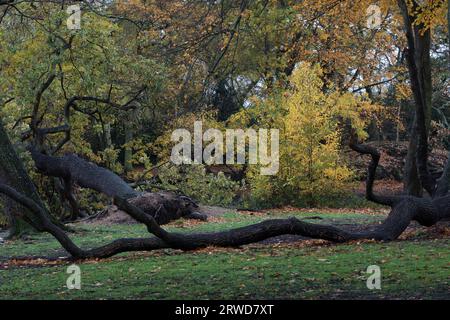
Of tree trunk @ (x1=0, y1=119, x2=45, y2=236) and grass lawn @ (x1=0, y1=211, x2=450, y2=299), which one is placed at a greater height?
tree trunk @ (x1=0, y1=119, x2=45, y2=236)

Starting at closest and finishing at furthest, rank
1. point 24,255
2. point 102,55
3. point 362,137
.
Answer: point 24,255, point 102,55, point 362,137

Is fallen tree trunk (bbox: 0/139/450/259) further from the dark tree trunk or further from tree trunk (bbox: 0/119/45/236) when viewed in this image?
tree trunk (bbox: 0/119/45/236)

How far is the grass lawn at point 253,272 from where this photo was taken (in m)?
7.80

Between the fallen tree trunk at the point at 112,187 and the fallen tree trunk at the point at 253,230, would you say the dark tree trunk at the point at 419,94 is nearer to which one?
the fallen tree trunk at the point at 253,230

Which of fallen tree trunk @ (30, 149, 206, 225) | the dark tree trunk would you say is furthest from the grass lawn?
fallen tree trunk @ (30, 149, 206, 225)

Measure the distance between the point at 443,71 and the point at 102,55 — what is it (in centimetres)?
2103

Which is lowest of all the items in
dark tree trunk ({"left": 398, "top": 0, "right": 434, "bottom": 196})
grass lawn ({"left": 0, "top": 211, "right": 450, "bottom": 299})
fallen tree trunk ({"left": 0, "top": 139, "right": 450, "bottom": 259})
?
grass lawn ({"left": 0, "top": 211, "right": 450, "bottom": 299})

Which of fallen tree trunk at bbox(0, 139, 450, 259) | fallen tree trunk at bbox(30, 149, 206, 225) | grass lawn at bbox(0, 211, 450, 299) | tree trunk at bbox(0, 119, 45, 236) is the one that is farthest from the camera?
fallen tree trunk at bbox(30, 149, 206, 225)

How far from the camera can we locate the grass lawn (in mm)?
7801

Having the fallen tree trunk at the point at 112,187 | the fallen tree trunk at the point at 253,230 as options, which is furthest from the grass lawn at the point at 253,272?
the fallen tree trunk at the point at 112,187

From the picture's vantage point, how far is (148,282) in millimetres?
8773

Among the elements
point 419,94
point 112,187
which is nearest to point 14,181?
point 112,187
